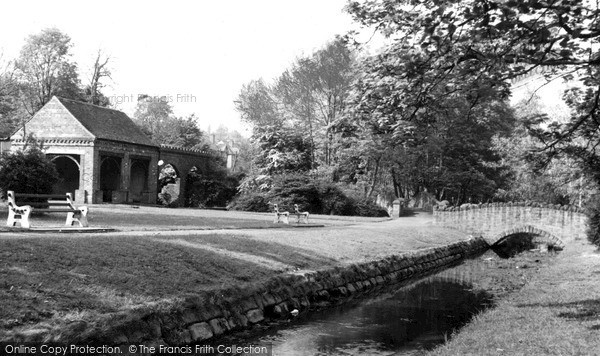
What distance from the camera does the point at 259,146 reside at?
44.3 m

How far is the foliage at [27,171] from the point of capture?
20.5 m

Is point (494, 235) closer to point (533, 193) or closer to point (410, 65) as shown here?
point (533, 193)

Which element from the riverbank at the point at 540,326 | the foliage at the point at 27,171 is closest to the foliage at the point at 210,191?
the foliage at the point at 27,171

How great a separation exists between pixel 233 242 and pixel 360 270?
435cm

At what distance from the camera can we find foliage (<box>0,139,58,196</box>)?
67.1 ft

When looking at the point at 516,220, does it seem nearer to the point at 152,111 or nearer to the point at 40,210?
the point at 40,210

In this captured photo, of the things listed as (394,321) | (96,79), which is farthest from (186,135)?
(394,321)

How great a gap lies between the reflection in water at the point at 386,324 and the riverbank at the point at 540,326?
1201mm

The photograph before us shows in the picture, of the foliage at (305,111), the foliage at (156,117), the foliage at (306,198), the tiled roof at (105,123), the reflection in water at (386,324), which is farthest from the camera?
the foliage at (156,117)

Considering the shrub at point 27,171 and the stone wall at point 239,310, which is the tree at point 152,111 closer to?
the shrub at point 27,171

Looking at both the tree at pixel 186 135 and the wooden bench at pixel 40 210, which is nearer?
the wooden bench at pixel 40 210

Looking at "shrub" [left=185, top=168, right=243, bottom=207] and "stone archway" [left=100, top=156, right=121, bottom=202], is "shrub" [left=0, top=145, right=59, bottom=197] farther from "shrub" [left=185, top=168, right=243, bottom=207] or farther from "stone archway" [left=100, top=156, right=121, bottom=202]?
"shrub" [left=185, top=168, right=243, bottom=207]

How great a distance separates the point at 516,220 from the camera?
32125 mm

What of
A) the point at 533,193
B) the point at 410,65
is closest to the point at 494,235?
the point at 533,193
